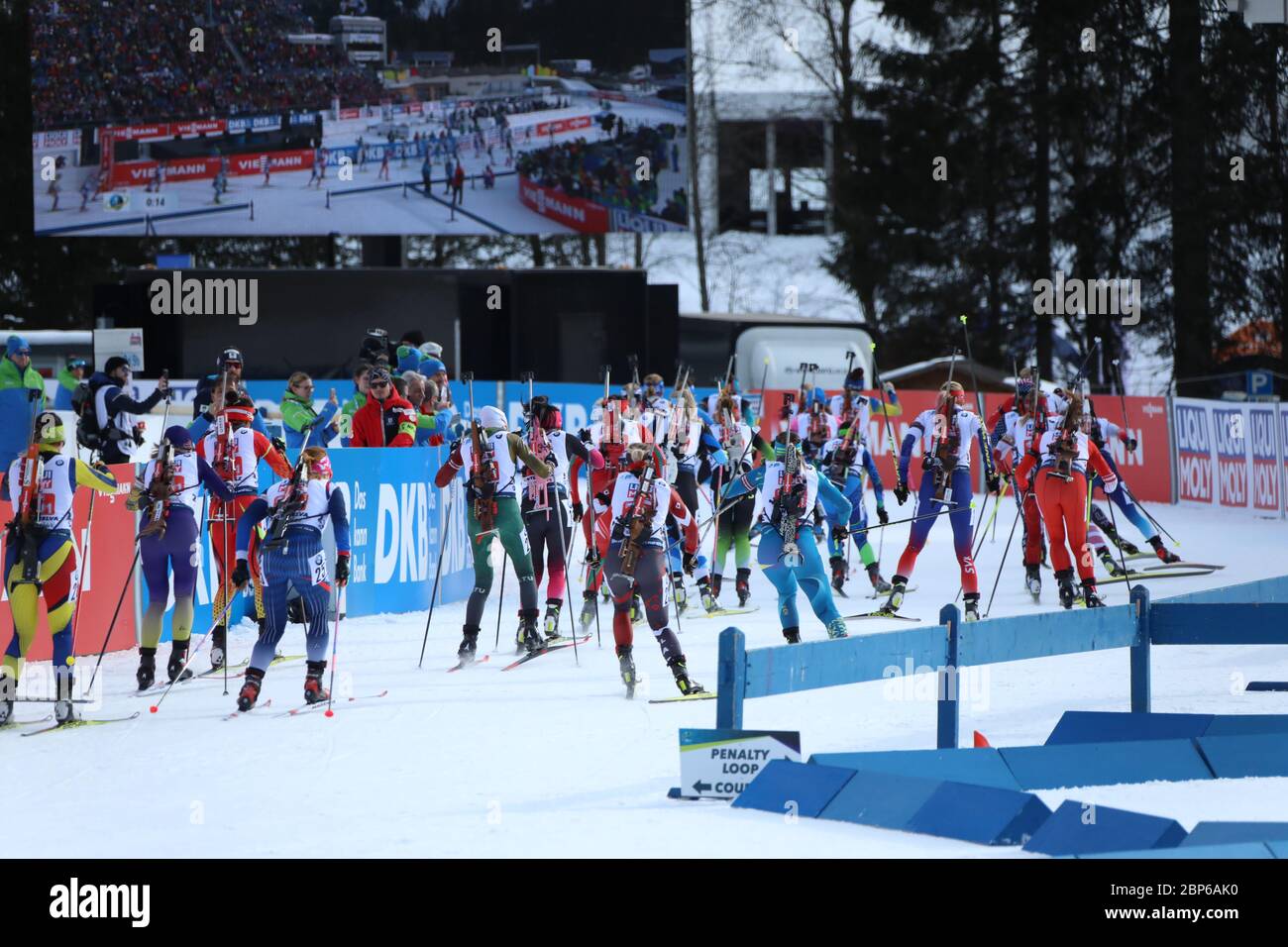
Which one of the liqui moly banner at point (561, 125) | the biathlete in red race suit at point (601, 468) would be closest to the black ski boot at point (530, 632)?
the biathlete in red race suit at point (601, 468)

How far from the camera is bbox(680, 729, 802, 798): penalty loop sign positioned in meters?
9.48

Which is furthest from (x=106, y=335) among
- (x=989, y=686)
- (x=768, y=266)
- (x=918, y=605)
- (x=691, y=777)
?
(x=768, y=266)

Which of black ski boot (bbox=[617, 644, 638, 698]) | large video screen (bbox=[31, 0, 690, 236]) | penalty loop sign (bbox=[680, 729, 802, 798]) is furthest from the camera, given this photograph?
large video screen (bbox=[31, 0, 690, 236])

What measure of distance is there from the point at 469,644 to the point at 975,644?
5235 millimetres

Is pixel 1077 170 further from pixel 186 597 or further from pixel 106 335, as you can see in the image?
pixel 186 597

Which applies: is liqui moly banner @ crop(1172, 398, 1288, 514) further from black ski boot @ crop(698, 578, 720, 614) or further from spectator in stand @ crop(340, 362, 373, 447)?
spectator in stand @ crop(340, 362, 373, 447)

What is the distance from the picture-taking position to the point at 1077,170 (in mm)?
41750

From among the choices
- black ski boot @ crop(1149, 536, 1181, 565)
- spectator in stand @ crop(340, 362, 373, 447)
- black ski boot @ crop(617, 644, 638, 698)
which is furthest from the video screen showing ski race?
spectator in stand @ crop(340, 362, 373, 447)

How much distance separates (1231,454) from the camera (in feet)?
85.2

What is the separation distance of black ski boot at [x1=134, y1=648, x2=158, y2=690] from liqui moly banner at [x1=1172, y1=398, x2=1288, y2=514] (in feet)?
53.8

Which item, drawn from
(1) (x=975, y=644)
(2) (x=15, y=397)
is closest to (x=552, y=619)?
(1) (x=975, y=644)

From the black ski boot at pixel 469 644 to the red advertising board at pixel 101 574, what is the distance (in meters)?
2.62

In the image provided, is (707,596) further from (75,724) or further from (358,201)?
(358,201)

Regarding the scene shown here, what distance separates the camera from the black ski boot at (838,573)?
1847cm
